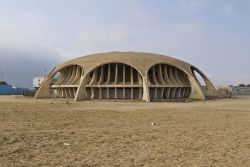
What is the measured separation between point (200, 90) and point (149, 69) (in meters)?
9.30

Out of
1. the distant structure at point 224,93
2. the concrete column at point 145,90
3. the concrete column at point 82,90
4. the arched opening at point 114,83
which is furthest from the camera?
the distant structure at point 224,93

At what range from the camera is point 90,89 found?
5909cm

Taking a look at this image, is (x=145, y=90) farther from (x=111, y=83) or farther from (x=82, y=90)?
(x=82, y=90)

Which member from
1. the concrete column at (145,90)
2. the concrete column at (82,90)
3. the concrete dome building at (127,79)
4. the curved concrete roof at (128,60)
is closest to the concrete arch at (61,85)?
the concrete dome building at (127,79)

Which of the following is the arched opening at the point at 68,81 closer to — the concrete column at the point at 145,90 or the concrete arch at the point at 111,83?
the concrete arch at the point at 111,83

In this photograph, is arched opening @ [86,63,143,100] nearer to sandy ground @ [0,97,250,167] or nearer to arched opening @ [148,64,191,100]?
arched opening @ [148,64,191,100]

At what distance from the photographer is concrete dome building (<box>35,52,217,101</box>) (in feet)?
187

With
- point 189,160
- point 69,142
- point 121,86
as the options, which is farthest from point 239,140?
point 121,86

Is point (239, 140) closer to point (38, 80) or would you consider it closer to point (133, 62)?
point (133, 62)

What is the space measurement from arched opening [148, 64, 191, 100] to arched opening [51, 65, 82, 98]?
12.3 meters

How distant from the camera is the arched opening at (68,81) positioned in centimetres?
6156

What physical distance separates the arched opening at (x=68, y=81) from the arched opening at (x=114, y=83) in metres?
3.16

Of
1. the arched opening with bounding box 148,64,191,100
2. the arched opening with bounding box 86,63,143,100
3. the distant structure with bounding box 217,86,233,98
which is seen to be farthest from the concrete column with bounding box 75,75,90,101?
the distant structure with bounding box 217,86,233,98

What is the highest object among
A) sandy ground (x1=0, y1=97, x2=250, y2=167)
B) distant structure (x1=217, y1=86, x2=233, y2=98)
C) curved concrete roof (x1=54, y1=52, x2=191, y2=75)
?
curved concrete roof (x1=54, y1=52, x2=191, y2=75)
